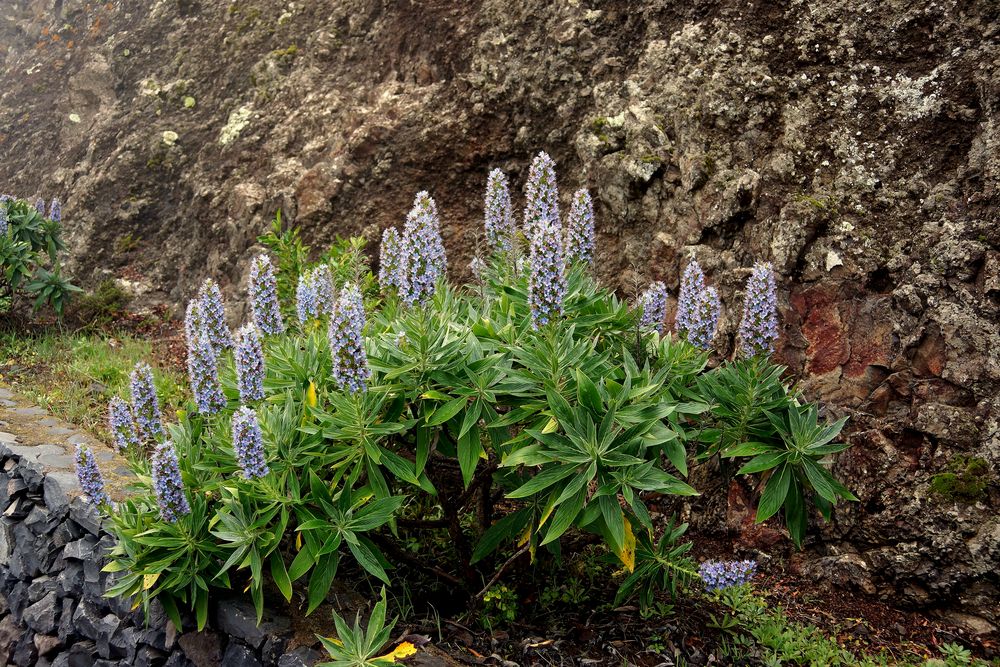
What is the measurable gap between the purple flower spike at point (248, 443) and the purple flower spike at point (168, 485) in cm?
40

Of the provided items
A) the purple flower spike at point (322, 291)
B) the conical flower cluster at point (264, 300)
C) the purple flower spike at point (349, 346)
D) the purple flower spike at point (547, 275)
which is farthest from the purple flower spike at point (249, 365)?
the purple flower spike at point (547, 275)

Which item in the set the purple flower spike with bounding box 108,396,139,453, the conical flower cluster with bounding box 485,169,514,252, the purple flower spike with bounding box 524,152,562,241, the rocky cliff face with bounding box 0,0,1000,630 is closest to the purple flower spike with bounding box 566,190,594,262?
the purple flower spike with bounding box 524,152,562,241

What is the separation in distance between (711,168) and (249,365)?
3072 millimetres

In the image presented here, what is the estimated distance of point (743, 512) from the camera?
4125 millimetres

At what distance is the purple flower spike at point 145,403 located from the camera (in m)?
3.66

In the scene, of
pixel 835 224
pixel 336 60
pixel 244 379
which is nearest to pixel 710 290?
pixel 835 224

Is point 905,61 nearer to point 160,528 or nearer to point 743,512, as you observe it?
point 743,512

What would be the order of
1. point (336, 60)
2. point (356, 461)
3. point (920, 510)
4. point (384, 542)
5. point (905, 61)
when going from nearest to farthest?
point (356, 461) < point (384, 542) < point (920, 510) < point (905, 61) < point (336, 60)

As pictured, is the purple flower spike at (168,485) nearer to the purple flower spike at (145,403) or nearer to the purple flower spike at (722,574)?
the purple flower spike at (145,403)

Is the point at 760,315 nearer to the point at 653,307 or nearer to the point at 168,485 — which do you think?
the point at 653,307

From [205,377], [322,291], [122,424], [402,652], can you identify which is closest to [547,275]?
[322,291]

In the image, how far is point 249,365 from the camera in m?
3.19

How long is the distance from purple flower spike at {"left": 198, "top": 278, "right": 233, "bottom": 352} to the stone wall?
1.24 m

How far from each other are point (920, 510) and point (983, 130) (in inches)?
77.0
